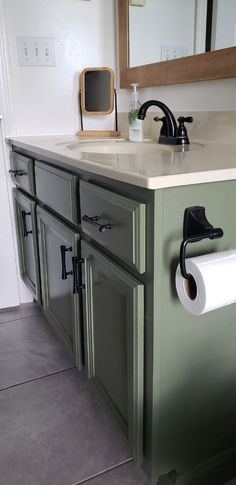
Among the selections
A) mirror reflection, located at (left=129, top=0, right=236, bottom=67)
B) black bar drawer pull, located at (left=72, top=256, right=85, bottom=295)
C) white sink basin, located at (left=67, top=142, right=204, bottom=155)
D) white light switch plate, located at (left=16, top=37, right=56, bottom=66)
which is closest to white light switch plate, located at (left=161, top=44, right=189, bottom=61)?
mirror reflection, located at (left=129, top=0, right=236, bottom=67)

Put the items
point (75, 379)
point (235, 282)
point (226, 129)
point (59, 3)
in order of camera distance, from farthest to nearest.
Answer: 1. point (59, 3)
2. point (75, 379)
3. point (226, 129)
4. point (235, 282)

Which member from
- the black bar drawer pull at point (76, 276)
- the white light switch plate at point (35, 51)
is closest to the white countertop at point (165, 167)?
the black bar drawer pull at point (76, 276)

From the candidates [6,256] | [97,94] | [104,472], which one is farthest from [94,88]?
[104,472]

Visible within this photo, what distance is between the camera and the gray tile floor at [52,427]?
107cm

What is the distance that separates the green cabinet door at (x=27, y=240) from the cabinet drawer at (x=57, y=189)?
143 mm

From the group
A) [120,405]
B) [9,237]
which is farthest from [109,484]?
[9,237]

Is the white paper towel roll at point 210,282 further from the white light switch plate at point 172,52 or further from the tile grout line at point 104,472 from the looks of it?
the white light switch plate at point 172,52

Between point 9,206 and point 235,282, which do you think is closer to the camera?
point 235,282

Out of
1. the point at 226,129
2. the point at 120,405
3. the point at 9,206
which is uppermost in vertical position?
the point at 226,129

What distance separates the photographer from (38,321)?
1857 mm

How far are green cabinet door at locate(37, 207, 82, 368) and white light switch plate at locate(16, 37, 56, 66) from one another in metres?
0.70

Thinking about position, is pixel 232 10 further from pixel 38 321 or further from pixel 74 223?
pixel 38 321

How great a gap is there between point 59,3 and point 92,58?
9.7 inches

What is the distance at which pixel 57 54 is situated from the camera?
171 centimetres
